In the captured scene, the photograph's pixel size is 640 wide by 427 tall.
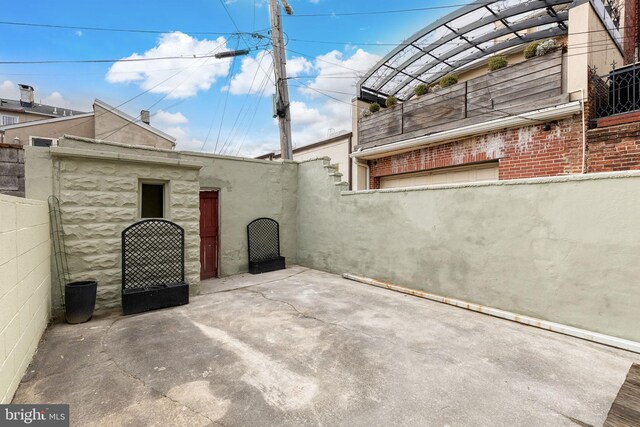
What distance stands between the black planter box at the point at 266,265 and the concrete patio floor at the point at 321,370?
2648mm

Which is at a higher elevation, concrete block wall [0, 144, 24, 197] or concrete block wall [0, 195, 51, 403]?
concrete block wall [0, 144, 24, 197]

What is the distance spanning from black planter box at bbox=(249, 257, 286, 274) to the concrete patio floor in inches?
104

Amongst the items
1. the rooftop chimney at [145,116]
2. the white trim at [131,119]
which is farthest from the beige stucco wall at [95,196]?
the rooftop chimney at [145,116]

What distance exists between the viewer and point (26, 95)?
20.9 metres

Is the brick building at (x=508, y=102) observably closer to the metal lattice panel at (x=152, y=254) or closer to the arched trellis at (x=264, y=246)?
the arched trellis at (x=264, y=246)

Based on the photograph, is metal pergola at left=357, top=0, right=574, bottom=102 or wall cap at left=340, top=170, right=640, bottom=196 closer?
wall cap at left=340, top=170, right=640, bottom=196

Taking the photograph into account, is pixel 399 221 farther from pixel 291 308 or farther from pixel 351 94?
pixel 351 94

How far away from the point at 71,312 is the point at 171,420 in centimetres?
311

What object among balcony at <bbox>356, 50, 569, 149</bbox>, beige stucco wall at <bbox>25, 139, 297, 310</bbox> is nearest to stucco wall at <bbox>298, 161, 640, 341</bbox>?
beige stucco wall at <bbox>25, 139, 297, 310</bbox>

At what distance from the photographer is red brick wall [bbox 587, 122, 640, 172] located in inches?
171

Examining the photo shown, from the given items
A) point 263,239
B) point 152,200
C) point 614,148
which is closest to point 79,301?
point 152,200

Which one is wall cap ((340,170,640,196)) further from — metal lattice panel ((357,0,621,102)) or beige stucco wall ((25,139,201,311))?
beige stucco wall ((25,139,201,311))

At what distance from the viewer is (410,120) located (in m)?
7.69

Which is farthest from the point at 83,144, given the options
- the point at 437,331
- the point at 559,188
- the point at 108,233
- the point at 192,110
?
the point at 192,110
